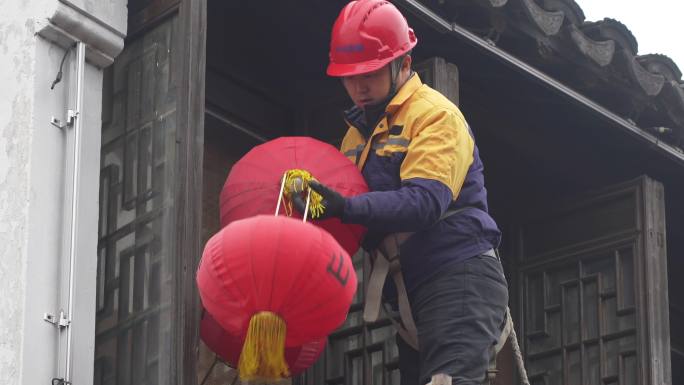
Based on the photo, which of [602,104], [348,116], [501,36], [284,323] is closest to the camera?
[284,323]

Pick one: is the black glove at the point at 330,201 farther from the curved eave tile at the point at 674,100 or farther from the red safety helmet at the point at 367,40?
the curved eave tile at the point at 674,100

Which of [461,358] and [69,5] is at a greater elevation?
[69,5]

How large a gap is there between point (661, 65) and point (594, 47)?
786 millimetres

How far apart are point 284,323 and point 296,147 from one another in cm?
113

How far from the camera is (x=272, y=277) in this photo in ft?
25.2

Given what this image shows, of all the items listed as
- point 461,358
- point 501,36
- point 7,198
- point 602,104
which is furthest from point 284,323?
point 602,104

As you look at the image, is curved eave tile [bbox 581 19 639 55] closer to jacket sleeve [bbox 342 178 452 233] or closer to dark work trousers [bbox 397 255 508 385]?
dark work trousers [bbox 397 255 508 385]

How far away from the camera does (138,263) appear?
342 inches

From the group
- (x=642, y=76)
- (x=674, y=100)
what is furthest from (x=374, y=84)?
(x=674, y=100)

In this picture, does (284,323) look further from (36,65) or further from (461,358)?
(36,65)

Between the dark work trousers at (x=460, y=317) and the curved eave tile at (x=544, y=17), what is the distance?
6.26 ft

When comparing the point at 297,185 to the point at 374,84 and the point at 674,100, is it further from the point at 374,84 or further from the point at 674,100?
the point at 674,100

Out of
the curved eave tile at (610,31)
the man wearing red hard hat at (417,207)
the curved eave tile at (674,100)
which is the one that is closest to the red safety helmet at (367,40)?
the man wearing red hard hat at (417,207)

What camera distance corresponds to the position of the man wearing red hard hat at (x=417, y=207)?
8352 millimetres
